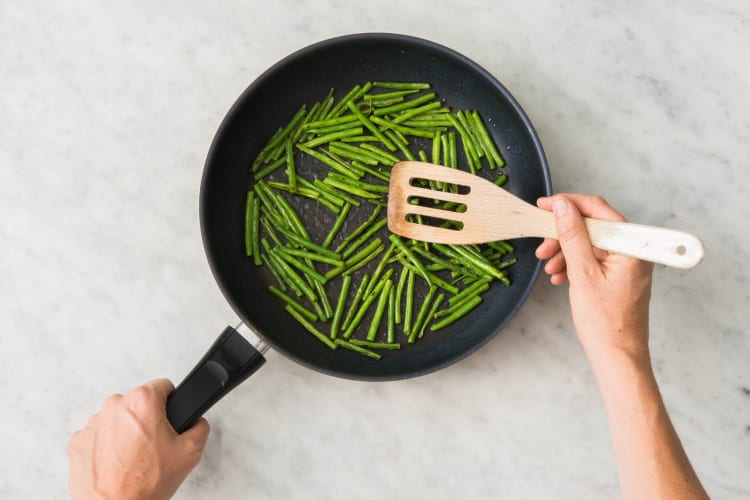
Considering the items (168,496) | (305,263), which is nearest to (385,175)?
(305,263)

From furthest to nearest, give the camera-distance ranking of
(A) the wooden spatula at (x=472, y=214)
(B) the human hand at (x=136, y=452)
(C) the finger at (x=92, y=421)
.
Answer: (C) the finger at (x=92, y=421) < (B) the human hand at (x=136, y=452) < (A) the wooden spatula at (x=472, y=214)

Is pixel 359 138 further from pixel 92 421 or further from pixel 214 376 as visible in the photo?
pixel 92 421

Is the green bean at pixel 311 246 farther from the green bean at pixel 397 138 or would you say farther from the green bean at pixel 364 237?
the green bean at pixel 397 138

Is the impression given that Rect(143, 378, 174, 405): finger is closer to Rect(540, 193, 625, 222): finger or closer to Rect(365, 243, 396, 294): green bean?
Rect(365, 243, 396, 294): green bean

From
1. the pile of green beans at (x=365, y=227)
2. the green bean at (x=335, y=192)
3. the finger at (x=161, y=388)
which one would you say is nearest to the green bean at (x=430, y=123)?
the pile of green beans at (x=365, y=227)

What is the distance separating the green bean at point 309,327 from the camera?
85.9 inches

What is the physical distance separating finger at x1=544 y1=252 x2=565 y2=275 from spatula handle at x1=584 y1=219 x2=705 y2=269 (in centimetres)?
27

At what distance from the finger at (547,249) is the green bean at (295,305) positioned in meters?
0.76

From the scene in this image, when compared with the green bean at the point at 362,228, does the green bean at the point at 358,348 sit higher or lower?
lower

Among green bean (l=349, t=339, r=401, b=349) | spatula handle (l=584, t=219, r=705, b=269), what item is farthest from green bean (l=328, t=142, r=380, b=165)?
spatula handle (l=584, t=219, r=705, b=269)

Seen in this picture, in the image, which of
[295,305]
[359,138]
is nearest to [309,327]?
[295,305]

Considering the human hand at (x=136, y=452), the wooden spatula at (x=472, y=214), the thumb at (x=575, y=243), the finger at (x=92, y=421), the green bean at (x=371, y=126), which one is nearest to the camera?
the thumb at (x=575, y=243)

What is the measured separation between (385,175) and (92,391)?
1.27 meters

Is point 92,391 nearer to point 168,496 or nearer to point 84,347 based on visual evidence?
point 84,347
